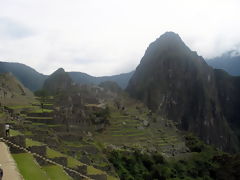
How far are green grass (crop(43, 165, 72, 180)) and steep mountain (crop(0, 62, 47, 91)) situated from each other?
218ft

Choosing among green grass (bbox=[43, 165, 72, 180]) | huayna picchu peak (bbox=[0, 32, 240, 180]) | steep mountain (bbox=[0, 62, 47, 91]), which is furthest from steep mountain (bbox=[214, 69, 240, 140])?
green grass (bbox=[43, 165, 72, 180])

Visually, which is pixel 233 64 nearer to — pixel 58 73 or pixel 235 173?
pixel 58 73

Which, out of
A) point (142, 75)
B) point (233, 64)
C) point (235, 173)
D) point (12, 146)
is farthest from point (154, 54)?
point (12, 146)

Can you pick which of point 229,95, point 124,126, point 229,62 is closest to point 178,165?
point 124,126

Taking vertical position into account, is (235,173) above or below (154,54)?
below

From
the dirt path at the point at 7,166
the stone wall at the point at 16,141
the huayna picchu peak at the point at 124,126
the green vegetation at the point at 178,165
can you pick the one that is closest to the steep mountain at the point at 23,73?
the huayna picchu peak at the point at 124,126

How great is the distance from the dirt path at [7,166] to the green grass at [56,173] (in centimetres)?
160

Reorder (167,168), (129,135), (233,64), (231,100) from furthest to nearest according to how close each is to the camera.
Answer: (233,64) → (231,100) → (129,135) → (167,168)

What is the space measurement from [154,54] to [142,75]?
304 inches

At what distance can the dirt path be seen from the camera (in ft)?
29.3

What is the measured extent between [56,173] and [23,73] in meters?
70.3

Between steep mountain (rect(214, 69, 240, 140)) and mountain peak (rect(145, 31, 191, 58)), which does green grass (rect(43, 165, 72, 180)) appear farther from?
steep mountain (rect(214, 69, 240, 140))

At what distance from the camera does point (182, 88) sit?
109m

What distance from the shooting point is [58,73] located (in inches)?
2913
